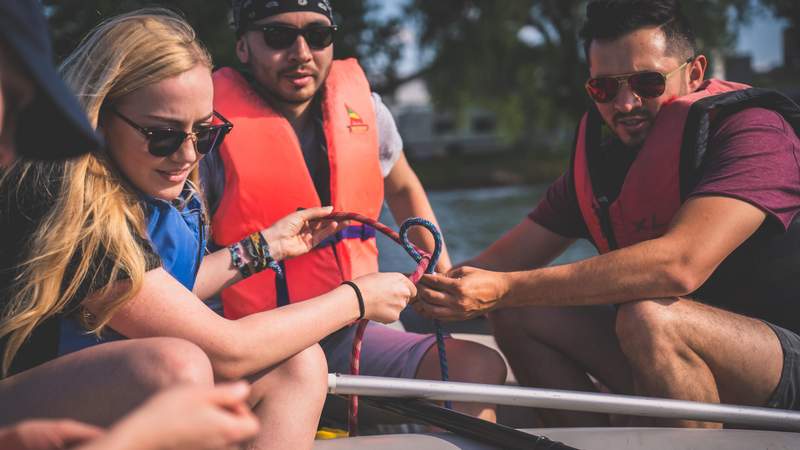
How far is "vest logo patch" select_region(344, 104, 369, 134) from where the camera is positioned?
274cm

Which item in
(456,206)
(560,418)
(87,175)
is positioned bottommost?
(456,206)

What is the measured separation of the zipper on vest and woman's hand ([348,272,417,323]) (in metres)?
0.84

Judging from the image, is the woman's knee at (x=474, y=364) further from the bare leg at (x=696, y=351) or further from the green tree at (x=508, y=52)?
the green tree at (x=508, y=52)

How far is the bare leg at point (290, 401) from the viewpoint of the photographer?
1715 millimetres

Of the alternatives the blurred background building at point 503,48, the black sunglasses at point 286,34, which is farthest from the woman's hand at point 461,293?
the blurred background building at point 503,48

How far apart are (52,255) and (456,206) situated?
14.0m

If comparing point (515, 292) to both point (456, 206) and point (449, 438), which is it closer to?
point (449, 438)

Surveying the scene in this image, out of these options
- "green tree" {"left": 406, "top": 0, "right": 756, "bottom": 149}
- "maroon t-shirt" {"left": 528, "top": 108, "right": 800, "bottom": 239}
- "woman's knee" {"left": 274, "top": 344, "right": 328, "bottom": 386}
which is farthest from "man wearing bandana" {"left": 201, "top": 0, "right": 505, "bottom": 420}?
"green tree" {"left": 406, "top": 0, "right": 756, "bottom": 149}

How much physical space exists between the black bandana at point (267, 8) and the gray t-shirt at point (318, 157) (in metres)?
0.32

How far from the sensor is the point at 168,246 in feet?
6.00

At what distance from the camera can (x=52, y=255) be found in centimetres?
155

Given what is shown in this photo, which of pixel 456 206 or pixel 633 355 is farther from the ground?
pixel 633 355

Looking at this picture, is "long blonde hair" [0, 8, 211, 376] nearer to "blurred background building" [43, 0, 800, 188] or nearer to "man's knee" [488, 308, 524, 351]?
"man's knee" [488, 308, 524, 351]

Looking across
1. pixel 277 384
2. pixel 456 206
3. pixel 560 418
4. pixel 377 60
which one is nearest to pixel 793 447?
pixel 560 418
